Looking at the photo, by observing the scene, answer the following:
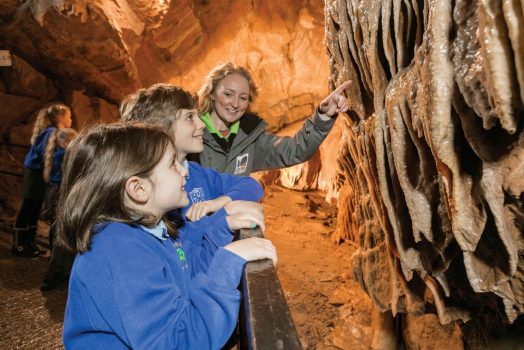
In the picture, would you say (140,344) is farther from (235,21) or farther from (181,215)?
(235,21)

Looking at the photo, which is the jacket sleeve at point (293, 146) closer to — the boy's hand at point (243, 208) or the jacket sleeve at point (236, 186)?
the jacket sleeve at point (236, 186)

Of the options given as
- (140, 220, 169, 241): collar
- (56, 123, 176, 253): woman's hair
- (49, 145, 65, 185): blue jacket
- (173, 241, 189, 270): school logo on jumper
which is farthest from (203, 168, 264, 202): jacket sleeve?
(49, 145, 65, 185): blue jacket

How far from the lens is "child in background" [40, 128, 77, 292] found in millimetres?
3439

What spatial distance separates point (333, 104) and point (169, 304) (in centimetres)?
161

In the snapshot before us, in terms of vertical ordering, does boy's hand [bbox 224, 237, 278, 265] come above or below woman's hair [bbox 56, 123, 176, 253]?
below

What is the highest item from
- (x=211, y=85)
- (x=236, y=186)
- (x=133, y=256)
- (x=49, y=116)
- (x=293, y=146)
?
(x=49, y=116)

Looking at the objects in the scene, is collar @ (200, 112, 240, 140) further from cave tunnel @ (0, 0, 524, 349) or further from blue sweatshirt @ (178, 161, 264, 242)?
cave tunnel @ (0, 0, 524, 349)

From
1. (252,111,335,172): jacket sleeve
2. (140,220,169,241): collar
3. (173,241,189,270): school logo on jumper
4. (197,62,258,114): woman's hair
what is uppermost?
(197,62,258,114): woman's hair

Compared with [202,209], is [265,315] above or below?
below

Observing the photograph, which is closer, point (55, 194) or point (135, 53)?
point (55, 194)

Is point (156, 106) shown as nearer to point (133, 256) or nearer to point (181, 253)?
point (181, 253)

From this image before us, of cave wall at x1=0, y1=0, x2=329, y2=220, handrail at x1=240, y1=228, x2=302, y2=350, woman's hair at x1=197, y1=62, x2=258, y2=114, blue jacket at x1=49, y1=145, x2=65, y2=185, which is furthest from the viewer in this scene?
cave wall at x1=0, y1=0, x2=329, y2=220

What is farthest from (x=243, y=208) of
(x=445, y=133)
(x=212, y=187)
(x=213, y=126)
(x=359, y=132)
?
(x=359, y=132)

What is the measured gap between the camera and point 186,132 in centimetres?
Answer: 169
